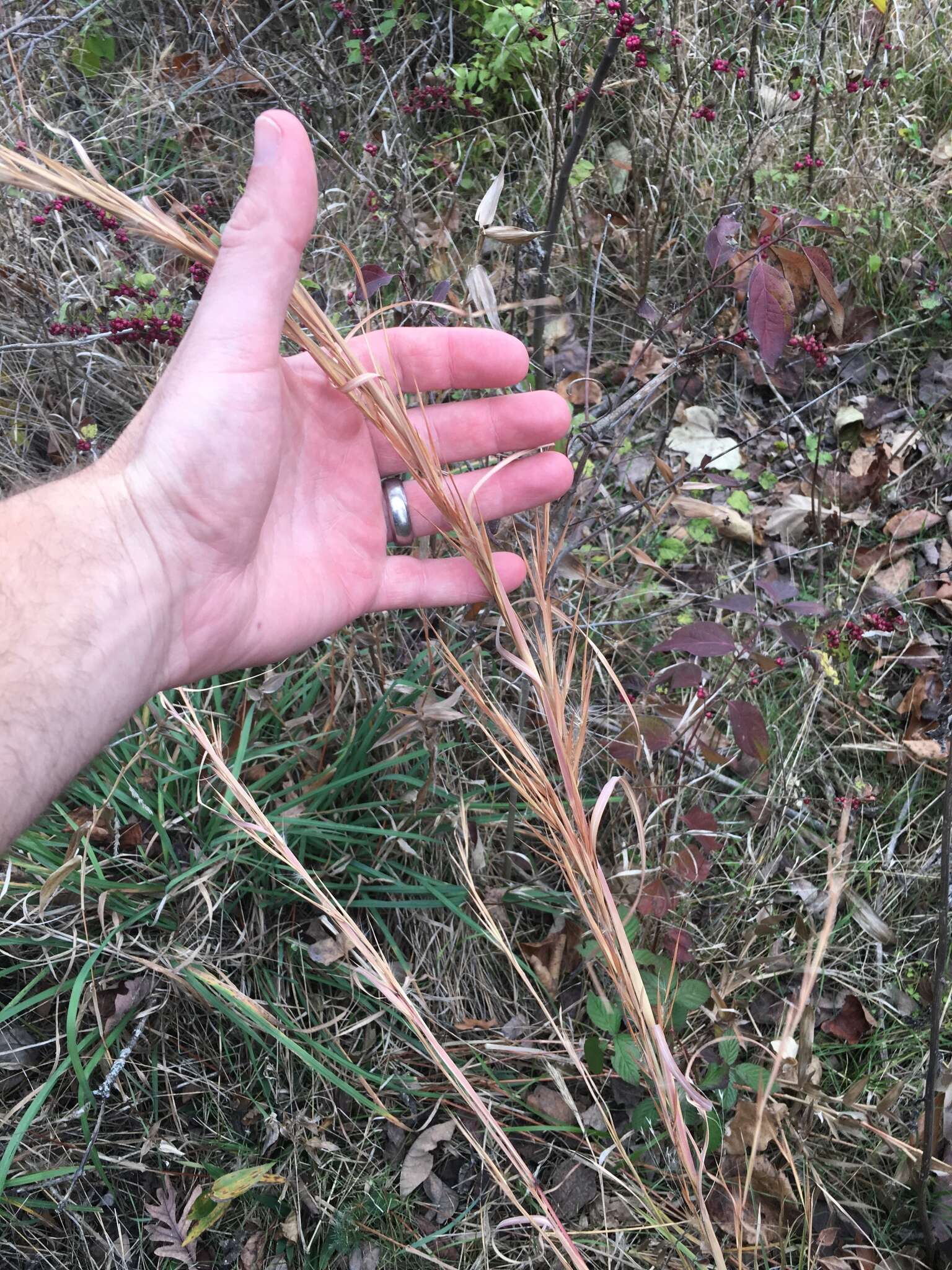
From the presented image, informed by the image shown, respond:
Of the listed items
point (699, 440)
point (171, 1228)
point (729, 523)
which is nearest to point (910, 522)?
point (729, 523)

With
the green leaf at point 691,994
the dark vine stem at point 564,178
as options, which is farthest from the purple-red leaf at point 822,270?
the green leaf at point 691,994

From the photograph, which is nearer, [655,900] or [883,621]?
[655,900]

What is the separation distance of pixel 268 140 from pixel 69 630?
0.82m

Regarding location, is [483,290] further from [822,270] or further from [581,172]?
[581,172]

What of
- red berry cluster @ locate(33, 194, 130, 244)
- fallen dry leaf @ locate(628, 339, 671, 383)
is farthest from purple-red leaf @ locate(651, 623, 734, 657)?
red berry cluster @ locate(33, 194, 130, 244)

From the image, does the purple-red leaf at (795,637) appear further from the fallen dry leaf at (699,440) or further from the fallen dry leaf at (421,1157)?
the fallen dry leaf at (421,1157)

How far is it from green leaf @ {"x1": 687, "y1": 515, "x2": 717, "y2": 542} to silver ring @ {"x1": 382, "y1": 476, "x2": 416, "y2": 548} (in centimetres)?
96

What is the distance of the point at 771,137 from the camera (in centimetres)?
291

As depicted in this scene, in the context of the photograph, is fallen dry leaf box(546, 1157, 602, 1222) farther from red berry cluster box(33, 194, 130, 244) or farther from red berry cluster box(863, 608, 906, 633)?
red berry cluster box(33, 194, 130, 244)

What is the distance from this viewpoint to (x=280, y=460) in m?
1.64

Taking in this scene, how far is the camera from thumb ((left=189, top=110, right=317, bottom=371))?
132 centimetres

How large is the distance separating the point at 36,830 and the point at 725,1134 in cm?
155

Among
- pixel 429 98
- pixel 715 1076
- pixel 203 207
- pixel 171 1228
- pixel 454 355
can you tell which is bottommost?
pixel 171 1228

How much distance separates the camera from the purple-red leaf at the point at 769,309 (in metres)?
1.55
